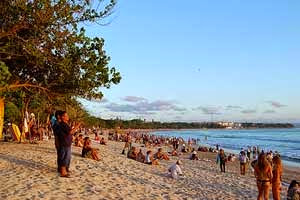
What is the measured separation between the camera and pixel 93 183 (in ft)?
41.9

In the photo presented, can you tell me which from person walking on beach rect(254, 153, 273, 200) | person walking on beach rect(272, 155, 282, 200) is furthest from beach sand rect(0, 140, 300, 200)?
person walking on beach rect(254, 153, 273, 200)

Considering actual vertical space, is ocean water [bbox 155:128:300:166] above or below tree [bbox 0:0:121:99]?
below

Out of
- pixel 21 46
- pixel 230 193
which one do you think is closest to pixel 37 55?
pixel 21 46

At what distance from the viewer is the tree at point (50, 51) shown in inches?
610

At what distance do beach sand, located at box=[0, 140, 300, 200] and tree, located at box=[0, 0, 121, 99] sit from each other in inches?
120

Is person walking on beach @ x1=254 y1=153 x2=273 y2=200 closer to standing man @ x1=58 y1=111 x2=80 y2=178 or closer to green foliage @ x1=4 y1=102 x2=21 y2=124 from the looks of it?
standing man @ x1=58 y1=111 x2=80 y2=178

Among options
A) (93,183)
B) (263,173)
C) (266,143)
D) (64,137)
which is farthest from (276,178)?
(266,143)

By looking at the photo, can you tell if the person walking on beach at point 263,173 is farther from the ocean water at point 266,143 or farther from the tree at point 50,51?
the ocean water at point 266,143

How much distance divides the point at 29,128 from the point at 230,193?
1296cm

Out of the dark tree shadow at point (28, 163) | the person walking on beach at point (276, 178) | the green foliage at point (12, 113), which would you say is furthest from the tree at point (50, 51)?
the green foliage at point (12, 113)

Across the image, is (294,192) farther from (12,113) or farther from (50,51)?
(12,113)

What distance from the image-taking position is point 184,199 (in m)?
12.3

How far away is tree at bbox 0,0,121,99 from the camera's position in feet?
50.9

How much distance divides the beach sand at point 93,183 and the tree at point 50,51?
3.04 m
